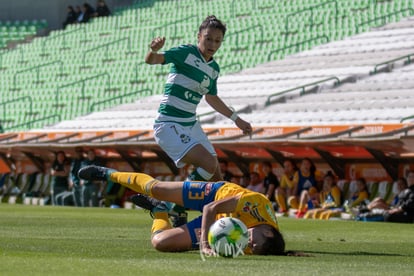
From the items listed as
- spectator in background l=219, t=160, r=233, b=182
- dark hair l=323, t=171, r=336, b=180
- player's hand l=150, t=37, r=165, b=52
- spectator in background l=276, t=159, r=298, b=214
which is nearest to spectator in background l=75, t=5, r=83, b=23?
spectator in background l=219, t=160, r=233, b=182

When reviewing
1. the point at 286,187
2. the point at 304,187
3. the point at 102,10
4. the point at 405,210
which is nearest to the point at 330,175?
the point at 304,187

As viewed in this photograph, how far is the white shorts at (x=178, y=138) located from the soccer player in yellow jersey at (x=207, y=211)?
124cm

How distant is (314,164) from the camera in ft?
81.2

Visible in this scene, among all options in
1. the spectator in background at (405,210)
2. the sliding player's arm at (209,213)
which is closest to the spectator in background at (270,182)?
the spectator in background at (405,210)

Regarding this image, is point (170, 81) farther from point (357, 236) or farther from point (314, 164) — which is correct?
point (314, 164)

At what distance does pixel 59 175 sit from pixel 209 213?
766 inches

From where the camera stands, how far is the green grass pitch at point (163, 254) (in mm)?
8656

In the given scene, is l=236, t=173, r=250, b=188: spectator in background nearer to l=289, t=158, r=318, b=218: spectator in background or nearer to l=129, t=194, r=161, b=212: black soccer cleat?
l=289, t=158, r=318, b=218: spectator in background

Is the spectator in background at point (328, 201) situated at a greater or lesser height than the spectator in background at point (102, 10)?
lesser

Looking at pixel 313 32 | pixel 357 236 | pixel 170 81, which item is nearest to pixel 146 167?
pixel 313 32

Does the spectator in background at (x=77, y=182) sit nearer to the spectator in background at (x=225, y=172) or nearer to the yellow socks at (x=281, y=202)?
the spectator in background at (x=225, y=172)

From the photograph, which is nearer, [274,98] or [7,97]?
[274,98]

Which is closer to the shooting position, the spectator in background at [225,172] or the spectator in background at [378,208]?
the spectator in background at [378,208]

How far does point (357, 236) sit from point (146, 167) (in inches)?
594
